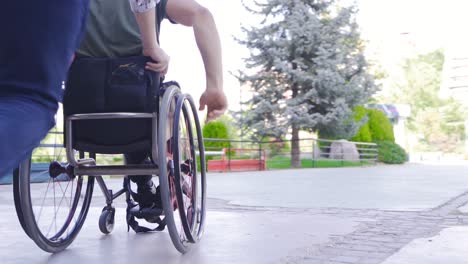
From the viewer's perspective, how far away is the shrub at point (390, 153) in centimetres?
2033

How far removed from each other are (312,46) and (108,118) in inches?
564

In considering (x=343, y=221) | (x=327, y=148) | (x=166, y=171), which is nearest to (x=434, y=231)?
(x=343, y=221)

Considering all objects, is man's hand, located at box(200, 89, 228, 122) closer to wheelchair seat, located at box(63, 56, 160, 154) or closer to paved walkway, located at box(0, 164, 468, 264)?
wheelchair seat, located at box(63, 56, 160, 154)

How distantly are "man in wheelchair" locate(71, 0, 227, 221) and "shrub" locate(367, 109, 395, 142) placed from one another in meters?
19.5

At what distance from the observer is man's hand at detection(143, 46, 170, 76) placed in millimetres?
1882

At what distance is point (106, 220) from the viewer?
2633 mm

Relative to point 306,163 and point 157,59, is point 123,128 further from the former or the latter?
point 306,163

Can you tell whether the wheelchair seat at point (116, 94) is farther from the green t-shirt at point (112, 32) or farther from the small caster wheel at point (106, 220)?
the small caster wheel at point (106, 220)

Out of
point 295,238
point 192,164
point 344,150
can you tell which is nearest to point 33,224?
point 192,164

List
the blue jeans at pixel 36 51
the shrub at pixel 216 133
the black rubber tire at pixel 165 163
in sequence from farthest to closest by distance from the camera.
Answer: the shrub at pixel 216 133
the black rubber tire at pixel 165 163
the blue jeans at pixel 36 51

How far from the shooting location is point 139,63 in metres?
1.99

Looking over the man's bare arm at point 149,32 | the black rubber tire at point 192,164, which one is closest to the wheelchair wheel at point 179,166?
the black rubber tire at point 192,164

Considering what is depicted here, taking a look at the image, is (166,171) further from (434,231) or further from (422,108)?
(422,108)

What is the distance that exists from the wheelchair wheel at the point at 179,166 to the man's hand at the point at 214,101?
0.07 meters
